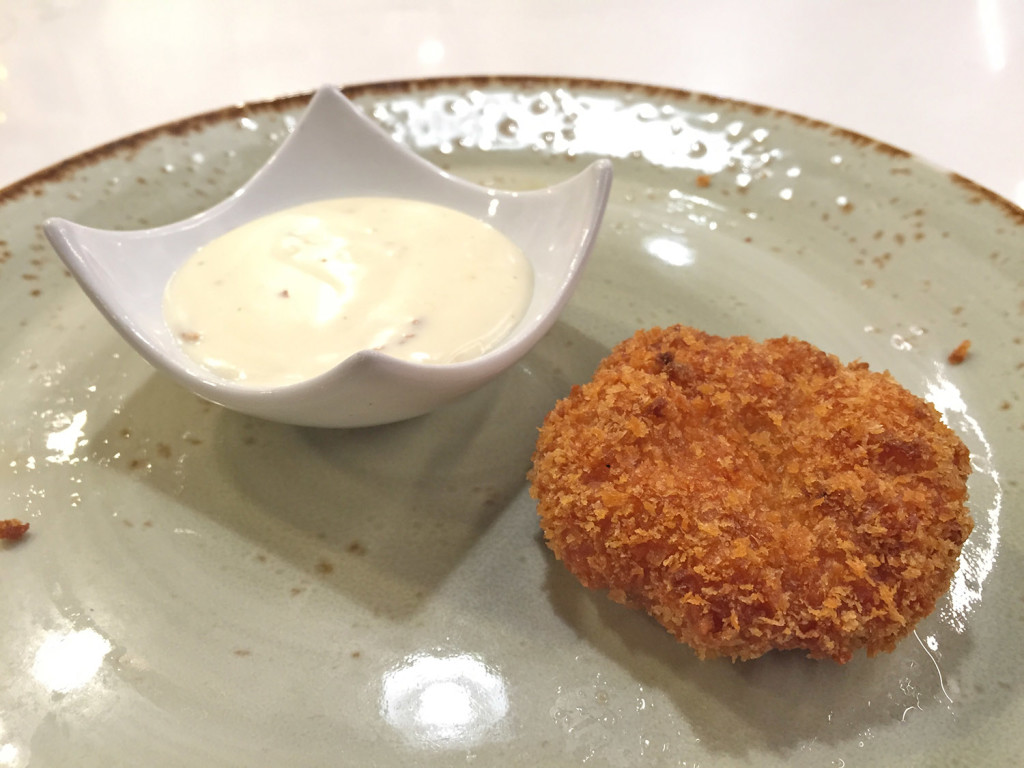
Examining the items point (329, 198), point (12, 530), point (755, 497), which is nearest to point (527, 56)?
point (329, 198)

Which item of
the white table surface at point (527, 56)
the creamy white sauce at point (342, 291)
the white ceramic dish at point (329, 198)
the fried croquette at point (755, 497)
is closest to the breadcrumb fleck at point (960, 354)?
the fried croquette at point (755, 497)

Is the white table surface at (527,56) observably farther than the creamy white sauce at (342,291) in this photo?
Yes

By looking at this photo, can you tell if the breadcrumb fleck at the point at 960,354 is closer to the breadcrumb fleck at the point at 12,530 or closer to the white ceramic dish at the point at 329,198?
the white ceramic dish at the point at 329,198

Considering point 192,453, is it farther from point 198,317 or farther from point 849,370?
point 849,370

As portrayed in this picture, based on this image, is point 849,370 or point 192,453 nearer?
point 849,370

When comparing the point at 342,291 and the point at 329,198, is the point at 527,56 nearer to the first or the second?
the point at 329,198

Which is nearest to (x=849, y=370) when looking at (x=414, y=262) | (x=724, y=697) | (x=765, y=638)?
(x=765, y=638)
